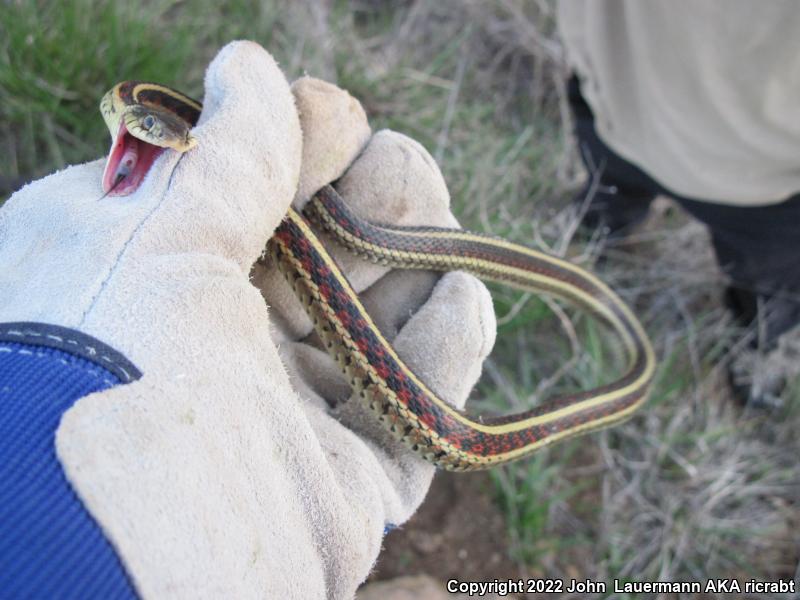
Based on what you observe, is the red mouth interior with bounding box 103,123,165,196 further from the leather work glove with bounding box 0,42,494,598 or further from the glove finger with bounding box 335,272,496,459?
the glove finger with bounding box 335,272,496,459

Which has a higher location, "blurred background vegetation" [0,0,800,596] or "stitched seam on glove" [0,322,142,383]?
"stitched seam on glove" [0,322,142,383]

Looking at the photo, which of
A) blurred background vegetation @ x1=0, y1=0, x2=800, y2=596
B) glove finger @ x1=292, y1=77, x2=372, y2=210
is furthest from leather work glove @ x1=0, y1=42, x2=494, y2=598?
blurred background vegetation @ x1=0, y1=0, x2=800, y2=596

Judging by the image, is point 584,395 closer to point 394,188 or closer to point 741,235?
point 394,188

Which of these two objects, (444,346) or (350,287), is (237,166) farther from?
(444,346)

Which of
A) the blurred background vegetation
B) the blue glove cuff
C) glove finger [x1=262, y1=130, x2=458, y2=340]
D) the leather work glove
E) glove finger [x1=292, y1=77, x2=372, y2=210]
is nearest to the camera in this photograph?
the blue glove cuff

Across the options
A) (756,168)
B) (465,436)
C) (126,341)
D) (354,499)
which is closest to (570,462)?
(465,436)

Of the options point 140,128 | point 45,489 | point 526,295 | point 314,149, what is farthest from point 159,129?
point 526,295

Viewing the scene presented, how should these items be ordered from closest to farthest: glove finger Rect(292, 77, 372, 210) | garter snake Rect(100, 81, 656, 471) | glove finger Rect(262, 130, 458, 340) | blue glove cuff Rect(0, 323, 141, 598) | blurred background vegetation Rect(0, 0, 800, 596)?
blue glove cuff Rect(0, 323, 141, 598) → garter snake Rect(100, 81, 656, 471) → glove finger Rect(292, 77, 372, 210) → glove finger Rect(262, 130, 458, 340) → blurred background vegetation Rect(0, 0, 800, 596)
